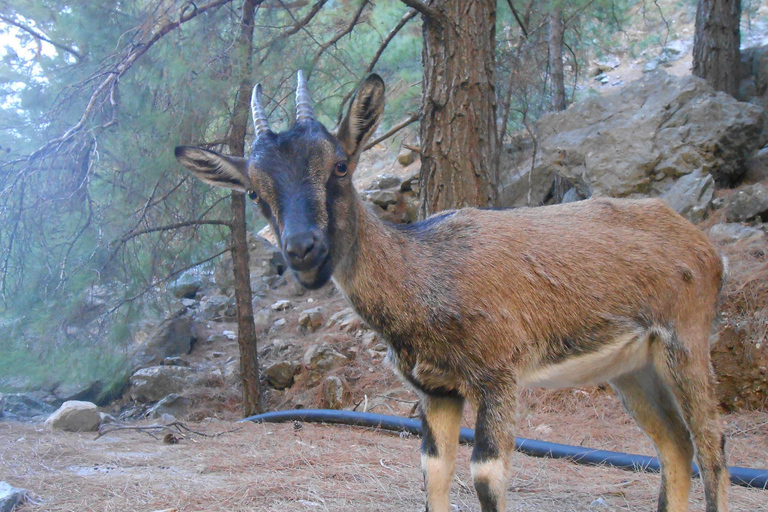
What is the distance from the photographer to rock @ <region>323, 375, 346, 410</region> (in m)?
8.45

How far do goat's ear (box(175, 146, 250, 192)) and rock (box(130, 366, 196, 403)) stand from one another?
23.4 feet

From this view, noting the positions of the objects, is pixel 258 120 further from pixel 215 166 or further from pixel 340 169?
pixel 340 169

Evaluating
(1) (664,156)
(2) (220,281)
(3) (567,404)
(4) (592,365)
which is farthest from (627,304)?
(2) (220,281)

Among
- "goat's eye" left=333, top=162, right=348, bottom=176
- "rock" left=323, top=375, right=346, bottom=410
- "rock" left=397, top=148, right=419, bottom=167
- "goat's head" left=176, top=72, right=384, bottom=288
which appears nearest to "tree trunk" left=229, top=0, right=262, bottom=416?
"rock" left=323, top=375, right=346, bottom=410

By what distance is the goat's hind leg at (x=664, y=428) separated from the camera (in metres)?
3.93

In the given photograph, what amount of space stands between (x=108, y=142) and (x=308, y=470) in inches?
165

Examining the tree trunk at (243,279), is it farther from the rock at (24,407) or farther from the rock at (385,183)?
the rock at (385,183)

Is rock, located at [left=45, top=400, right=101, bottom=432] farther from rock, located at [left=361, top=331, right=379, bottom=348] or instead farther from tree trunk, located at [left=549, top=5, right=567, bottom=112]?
tree trunk, located at [left=549, top=5, right=567, bottom=112]

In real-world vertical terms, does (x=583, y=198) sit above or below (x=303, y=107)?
below

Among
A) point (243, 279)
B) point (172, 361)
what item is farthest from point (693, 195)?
point (172, 361)

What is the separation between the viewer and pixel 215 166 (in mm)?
3947

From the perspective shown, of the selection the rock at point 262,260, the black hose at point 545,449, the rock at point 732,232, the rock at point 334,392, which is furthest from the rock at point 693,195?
the rock at point 262,260

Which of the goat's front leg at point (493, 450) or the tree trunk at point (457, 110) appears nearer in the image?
the goat's front leg at point (493, 450)

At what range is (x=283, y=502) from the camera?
13.5ft
